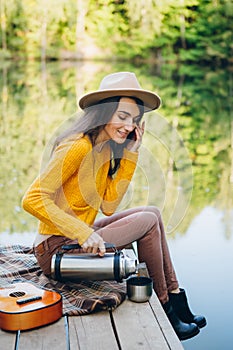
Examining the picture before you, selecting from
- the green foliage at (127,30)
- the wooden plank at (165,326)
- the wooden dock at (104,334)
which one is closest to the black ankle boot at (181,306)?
the wooden plank at (165,326)

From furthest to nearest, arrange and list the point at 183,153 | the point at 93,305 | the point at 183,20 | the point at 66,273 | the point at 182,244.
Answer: the point at 183,20 → the point at 183,153 → the point at 182,244 → the point at 66,273 → the point at 93,305

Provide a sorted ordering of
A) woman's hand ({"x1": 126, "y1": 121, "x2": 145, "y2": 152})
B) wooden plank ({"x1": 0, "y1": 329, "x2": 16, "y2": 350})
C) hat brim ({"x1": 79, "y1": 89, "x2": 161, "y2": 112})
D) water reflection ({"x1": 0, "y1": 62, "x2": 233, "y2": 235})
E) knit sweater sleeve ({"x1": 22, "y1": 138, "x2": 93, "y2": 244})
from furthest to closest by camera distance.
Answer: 1. water reflection ({"x1": 0, "y1": 62, "x2": 233, "y2": 235})
2. woman's hand ({"x1": 126, "y1": 121, "x2": 145, "y2": 152})
3. hat brim ({"x1": 79, "y1": 89, "x2": 161, "y2": 112})
4. knit sweater sleeve ({"x1": 22, "y1": 138, "x2": 93, "y2": 244})
5. wooden plank ({"x1": 0, "y1": 329, "x2": 16, "y2": 350})

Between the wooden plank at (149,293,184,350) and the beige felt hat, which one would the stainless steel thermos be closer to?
the wooden plank at (149,293,184,350)

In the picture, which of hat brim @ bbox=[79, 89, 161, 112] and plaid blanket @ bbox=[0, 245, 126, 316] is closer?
plaid blanket @ bbox=[0, 245, 126, 316]

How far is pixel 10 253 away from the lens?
9.30 ft

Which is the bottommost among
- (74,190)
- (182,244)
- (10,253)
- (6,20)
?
(182,244)

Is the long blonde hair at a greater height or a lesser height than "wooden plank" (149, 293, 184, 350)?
greater

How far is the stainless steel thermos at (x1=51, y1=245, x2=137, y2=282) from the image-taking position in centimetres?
231

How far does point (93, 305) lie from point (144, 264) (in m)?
0.33

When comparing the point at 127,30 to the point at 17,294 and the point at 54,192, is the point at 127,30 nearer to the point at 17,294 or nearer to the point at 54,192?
the point at 54,192

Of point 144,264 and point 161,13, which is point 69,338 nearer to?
point 144,264

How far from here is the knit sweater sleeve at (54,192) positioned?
90.7 inches

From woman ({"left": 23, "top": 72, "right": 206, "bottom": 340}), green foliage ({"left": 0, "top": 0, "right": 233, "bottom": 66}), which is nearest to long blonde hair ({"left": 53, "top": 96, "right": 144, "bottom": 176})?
woman ({"left": 23, "top": 72, "right": 206, "bottom": 340})

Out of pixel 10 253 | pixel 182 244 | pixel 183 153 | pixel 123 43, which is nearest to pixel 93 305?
pixel 10 253
